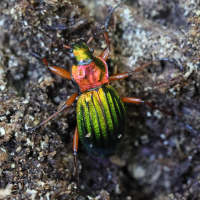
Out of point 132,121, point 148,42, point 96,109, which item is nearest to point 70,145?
point 96,109

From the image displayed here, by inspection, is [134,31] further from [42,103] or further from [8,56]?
[8,56]

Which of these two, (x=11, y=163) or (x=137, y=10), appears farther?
(x=137, y=10)

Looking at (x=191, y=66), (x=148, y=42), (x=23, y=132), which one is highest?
(x=148, y=42)

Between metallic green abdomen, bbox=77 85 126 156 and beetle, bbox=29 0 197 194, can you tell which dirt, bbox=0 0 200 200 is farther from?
metallic green abdomen, bbox=77 85 126 156

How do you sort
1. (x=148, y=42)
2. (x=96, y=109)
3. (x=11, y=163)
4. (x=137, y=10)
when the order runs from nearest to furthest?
(x=11, y=163) → (x=96, y=109) → (x=148, y=42) → (x=137, y=10)

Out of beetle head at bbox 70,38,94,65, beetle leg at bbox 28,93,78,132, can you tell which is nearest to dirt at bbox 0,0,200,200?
beetle leg at bbox 28,93,78,132

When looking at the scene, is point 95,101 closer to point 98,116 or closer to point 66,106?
point 98,116
